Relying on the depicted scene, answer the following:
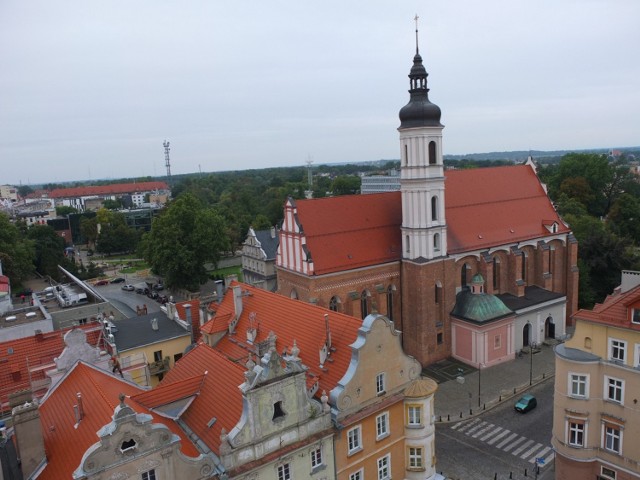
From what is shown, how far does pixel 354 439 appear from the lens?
2245 centimetres

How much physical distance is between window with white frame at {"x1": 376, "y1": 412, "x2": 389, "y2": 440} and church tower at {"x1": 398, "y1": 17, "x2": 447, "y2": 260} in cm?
2048

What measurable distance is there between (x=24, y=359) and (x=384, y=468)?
22.2m

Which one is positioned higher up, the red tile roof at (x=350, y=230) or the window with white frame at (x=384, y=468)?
the red tile roof at (x=350, y=230)

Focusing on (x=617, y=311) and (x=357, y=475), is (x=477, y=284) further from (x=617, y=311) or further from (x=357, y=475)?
(x=357, y=475)

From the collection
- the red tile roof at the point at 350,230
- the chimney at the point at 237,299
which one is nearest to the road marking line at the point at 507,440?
the red tile roof at the point at 350,230

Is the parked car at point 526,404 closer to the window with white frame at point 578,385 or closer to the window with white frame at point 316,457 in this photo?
the window with white frame at point 578,385

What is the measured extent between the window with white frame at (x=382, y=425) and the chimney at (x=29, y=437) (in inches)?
538

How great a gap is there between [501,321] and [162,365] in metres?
27.5

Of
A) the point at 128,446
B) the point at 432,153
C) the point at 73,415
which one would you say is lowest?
the point at 73,415

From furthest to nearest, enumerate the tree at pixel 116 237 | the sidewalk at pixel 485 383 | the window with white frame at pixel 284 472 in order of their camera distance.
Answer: the tree at pixel 116 237 < the sidewalk at pixel 485 383 < the window with white frame at pixel 284 472

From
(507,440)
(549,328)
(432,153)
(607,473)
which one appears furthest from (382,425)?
(549,328)

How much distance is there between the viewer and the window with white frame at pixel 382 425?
2325 centimetres

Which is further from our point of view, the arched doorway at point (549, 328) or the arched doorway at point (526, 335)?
the arched doorway at point (549, 328)

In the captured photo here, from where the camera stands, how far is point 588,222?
64.1 metres
